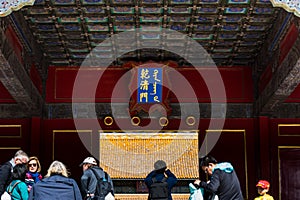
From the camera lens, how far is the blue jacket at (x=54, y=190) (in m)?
4.40

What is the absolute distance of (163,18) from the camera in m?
9.26

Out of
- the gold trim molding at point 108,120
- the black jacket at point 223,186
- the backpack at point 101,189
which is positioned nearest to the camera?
the black jacket at point 223,186

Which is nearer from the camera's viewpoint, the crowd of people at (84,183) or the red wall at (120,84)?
the crowd of people at (84,183)

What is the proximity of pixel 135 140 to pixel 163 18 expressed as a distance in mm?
2627

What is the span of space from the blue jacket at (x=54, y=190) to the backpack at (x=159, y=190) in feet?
7.88

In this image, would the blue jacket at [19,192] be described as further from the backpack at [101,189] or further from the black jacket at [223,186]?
the black jacket at [223,186]

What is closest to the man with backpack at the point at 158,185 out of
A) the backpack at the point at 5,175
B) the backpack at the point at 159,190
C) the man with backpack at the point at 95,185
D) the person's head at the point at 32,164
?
the backpack at the point at 159,190

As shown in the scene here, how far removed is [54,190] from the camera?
14.5 feet

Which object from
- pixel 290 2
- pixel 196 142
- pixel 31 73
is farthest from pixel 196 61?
pixel 290 2

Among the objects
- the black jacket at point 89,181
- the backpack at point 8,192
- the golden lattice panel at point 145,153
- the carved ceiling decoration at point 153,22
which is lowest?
the backpack at point 8,192

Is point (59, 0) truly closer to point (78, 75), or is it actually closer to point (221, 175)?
point (78, 75)

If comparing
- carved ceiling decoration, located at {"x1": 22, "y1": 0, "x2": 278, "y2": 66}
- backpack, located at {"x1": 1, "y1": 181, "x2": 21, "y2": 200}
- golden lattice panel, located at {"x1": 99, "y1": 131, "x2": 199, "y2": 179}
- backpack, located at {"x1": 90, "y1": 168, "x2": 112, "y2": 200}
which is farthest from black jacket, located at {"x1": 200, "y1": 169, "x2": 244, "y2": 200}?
golden lattice panel, located at {"x1": 99, "y1": 131, "x2": 199, "y2": 179}

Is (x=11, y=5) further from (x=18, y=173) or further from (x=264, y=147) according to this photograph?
(x=264, y=147)

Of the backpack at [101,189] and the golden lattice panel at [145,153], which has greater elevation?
the golden lattice panel at [145,153]
